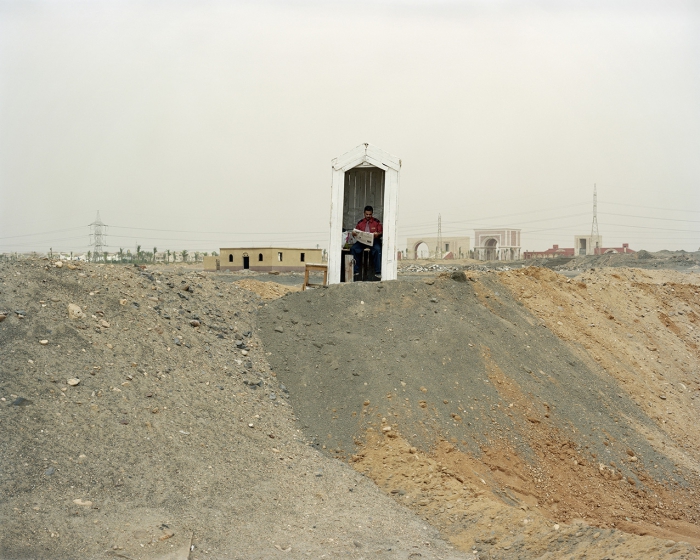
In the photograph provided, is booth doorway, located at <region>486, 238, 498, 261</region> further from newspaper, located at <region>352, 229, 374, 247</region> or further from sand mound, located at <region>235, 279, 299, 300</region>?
sand mound, located at <region>235, 279, 299, 300</region>

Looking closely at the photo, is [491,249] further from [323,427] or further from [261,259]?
[323,427]

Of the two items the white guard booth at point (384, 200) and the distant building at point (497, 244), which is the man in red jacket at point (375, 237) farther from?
the distant building at point (497, 244)

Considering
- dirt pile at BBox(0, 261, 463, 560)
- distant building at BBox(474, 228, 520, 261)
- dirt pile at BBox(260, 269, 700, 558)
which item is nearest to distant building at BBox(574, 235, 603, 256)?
distant building at BBox(474, 228, 520, 261)

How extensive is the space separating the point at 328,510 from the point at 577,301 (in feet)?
34.0

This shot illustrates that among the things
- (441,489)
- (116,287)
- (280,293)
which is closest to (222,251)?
(280,293)

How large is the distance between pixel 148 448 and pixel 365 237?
26.3 ft

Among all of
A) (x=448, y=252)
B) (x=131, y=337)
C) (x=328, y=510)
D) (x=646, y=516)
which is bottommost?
(x=646, y=516)

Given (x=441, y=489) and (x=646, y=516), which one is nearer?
(x=441, y=489)

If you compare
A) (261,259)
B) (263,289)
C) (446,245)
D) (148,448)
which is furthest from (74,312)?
(446,245)

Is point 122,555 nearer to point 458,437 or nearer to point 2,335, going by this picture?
point 2,335

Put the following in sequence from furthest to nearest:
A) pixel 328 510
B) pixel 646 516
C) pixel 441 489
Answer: pixel 646 516 → pixel 441 489 → pixel 328 510

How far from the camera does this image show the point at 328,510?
21.5 feet

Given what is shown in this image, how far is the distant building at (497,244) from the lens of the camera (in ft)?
212

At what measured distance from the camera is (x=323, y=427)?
8352 mm
